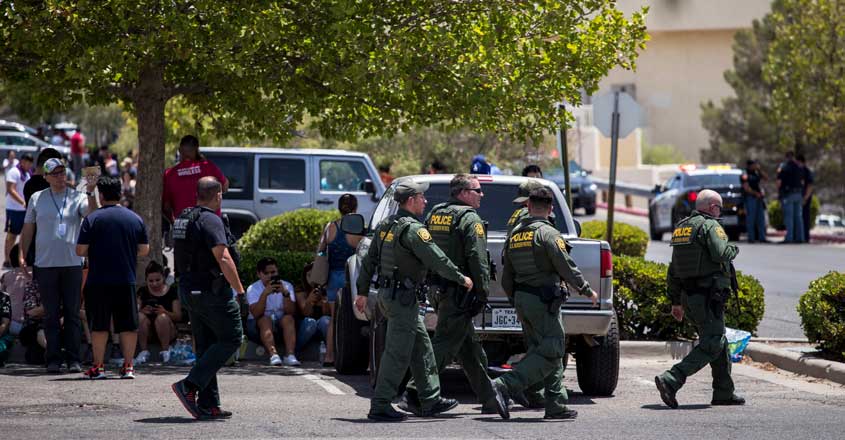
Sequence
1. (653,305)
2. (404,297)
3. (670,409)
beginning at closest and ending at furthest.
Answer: (404,297) < (670,409) < (653,305)

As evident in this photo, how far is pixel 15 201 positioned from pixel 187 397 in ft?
30.1

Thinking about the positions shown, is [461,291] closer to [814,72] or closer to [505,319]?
[505,319]

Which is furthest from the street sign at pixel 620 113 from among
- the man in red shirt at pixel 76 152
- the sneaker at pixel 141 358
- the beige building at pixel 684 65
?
the beige building at pixel 684 65

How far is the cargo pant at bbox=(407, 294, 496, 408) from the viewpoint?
379 inches

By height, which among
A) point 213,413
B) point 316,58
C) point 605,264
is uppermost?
point 316,58

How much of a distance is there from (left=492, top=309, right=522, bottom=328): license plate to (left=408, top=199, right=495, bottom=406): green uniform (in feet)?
2.34

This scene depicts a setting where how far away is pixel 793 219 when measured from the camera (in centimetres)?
3027

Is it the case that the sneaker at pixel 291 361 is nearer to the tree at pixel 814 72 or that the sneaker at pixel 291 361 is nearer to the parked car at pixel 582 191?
the tree at pixel 814 72

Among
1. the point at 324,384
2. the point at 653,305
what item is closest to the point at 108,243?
the point at 324,384

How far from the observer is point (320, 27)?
13.3 m

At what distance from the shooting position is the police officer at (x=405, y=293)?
367 inches

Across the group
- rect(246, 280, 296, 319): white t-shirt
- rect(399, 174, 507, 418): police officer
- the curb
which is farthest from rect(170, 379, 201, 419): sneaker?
the curb

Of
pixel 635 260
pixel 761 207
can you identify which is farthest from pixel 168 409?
pixel 761 207

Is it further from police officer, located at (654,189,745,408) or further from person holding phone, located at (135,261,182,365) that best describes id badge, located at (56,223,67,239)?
police officer, located at (654,189,745,408)
